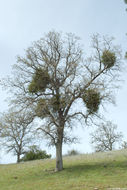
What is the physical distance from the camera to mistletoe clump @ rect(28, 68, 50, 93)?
17.8 m

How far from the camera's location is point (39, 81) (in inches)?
707

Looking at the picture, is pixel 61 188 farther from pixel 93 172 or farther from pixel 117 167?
pixel 117 167

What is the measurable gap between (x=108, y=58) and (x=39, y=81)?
6.10m

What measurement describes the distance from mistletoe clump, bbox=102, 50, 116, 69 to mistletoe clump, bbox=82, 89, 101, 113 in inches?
125

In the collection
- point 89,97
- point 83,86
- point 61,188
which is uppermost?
point 83,86

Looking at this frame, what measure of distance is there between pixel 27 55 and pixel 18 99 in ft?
12.8

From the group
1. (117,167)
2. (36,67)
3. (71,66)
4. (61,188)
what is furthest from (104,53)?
(61,188)

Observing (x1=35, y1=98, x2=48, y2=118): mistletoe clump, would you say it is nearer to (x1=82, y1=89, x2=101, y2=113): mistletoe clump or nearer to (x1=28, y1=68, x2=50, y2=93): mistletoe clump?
(x1=28, y1=68, x2=50, y2=93): mistletoe clump

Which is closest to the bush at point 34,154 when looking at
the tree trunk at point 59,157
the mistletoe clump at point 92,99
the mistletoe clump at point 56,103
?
the tree trunk at point 59,157

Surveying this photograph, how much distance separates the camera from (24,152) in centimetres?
3706

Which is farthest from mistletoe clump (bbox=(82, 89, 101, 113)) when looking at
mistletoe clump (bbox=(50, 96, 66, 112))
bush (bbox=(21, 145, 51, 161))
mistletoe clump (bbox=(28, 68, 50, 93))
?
bush (bbox=(21, 145, 51, 161))

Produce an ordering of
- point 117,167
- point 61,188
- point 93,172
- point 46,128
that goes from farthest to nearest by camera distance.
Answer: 1. point 46,128
2. point 117,167
3. point 93,172
4. point 61,188

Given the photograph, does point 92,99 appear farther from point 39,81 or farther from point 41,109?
point 39,81

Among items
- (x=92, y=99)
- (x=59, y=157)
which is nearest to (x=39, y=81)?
(x=92, y=99)
